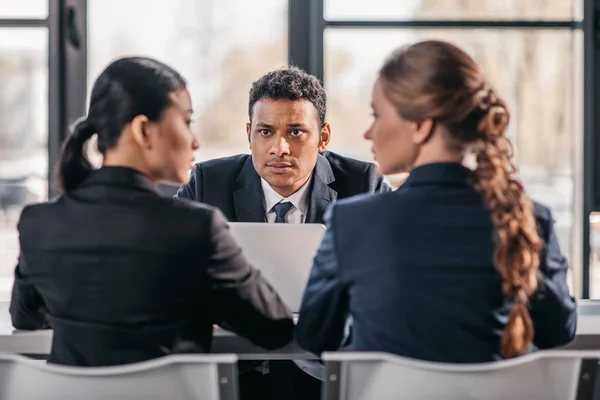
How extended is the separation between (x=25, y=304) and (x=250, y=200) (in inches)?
44.6

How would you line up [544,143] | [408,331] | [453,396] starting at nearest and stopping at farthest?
1. [453,396]
2. [408,331]
3. [544,143]

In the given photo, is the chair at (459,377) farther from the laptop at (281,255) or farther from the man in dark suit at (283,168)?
the man in dark suit at (283,168)

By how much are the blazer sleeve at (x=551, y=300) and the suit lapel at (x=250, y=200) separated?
4.19ft

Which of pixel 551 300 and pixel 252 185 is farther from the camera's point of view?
pixel 252 185

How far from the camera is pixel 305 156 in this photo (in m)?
2.53

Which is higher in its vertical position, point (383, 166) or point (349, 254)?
point (383, 166)

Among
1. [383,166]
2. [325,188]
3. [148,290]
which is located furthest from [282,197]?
[148,290]

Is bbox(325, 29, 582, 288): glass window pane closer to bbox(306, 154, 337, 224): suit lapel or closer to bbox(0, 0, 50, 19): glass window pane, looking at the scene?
bbox(306, 154, 337, 224): suit lapel

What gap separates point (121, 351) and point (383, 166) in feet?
2.05

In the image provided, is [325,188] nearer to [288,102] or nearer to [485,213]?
[288,102]

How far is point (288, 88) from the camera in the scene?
2.54m

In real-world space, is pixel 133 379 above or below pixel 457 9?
below

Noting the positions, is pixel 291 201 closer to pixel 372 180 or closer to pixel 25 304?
pixel 372 180

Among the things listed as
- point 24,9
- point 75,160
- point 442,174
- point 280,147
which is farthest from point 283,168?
point 24,9
